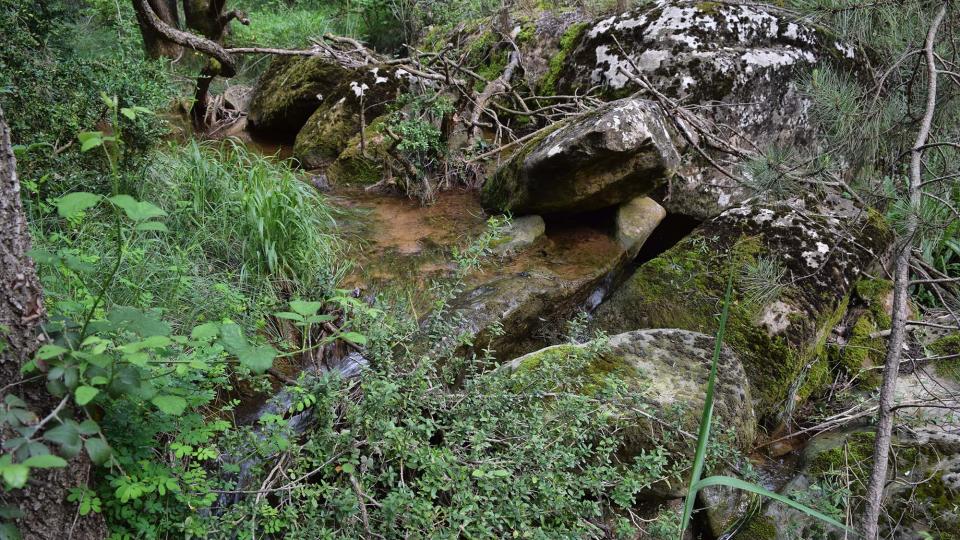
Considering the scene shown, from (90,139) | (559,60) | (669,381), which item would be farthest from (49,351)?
(559,60)

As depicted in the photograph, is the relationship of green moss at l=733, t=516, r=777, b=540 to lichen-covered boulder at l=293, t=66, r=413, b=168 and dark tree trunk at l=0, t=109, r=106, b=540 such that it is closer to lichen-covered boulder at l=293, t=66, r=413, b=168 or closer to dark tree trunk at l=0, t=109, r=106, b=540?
dark tree trunk at l=0, t=109, r=106, b=540

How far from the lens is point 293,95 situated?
6520 mm

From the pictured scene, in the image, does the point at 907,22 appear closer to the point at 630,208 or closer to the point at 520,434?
the point at 520,434

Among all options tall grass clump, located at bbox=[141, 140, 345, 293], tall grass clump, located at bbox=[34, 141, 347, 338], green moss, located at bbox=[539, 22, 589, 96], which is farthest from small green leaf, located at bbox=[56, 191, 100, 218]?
green moss, located at bbox=[539, 22, 589, 96]

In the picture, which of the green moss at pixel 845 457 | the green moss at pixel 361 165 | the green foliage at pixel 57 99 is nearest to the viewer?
the green moss at pixel 845 457

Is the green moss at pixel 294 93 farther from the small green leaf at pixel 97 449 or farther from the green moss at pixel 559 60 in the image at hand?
the small green leaf at pixel 97 449

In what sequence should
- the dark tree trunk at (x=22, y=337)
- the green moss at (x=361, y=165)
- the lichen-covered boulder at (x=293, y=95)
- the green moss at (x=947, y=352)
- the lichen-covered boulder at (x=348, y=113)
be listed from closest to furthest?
the dark tree trunk at (x=22, y=337)
the green moss at (x=947, y=352)
the green moss at (x=361, y=165)
the lichen-covered boulder at (x=348, y=113)
the lichen-covered boulder at (x=293, y=95)

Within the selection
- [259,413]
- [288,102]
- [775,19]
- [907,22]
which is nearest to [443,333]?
[259,413]

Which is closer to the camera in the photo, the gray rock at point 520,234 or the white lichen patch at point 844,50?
the gray rock at point 520,234

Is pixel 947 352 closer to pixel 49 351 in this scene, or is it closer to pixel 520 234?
pixel 520 234

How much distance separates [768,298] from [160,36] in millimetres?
5375

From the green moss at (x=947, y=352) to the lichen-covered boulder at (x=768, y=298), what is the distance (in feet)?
1.74

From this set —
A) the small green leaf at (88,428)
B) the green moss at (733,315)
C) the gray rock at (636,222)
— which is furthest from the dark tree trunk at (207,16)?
the small green leaf at (88,428)

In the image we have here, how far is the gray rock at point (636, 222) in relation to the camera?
178 inches
